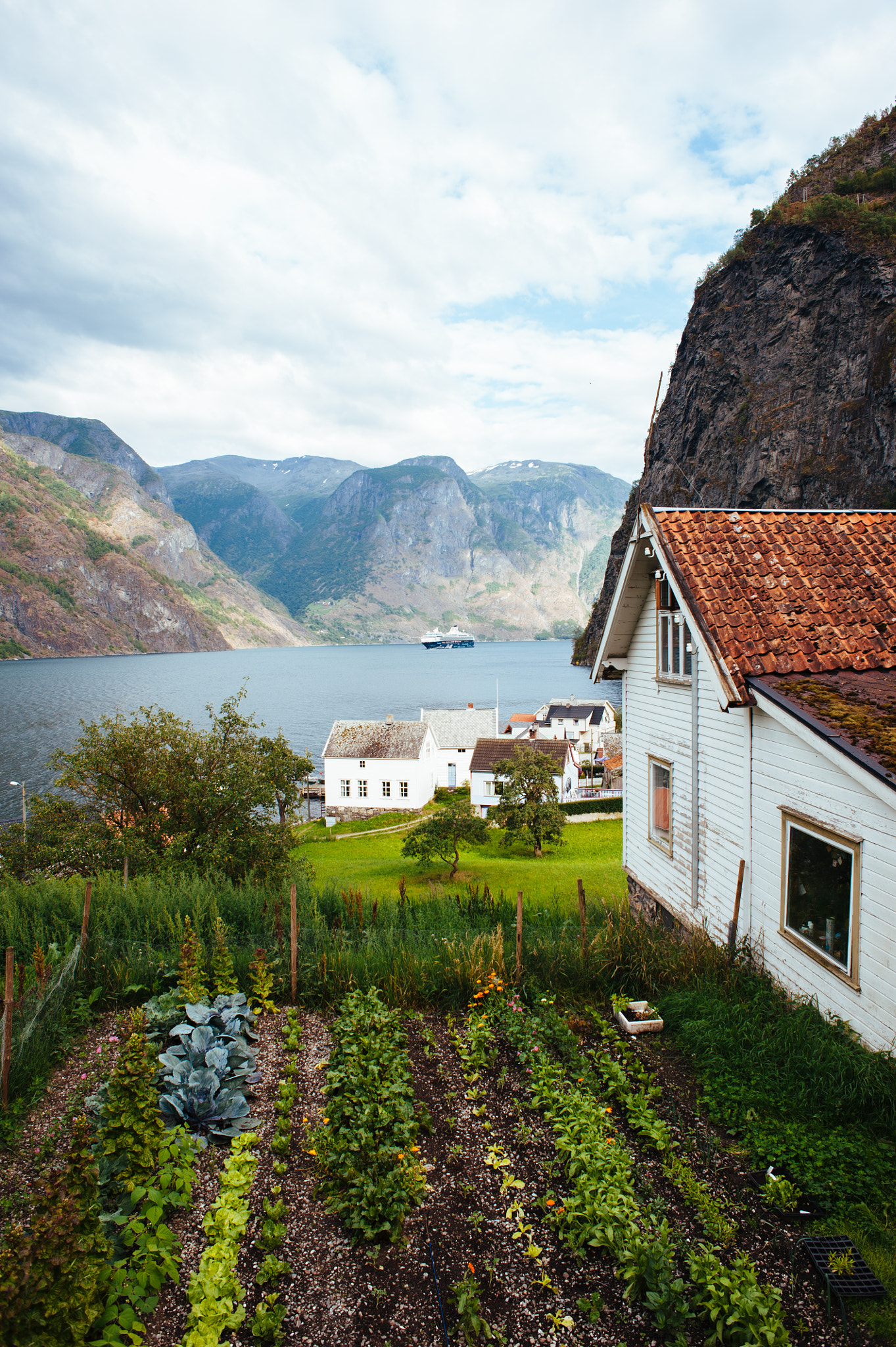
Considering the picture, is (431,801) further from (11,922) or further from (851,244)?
(851,244)

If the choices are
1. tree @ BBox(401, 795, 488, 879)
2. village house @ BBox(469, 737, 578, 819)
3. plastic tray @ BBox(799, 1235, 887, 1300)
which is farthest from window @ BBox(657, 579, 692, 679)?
village house @ BBox(469, 737, 578, 819)

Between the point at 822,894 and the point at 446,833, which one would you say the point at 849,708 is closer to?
the point at 822,894

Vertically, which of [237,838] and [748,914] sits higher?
[748,914]

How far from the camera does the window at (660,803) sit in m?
12.4

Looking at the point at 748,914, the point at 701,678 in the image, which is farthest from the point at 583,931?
the point at 701,678

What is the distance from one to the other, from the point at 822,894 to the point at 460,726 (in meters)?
56.6

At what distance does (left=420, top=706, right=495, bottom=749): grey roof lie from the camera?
63.6 meters

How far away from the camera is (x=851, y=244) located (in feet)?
195

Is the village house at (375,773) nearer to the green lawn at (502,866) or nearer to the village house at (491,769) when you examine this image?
the village house at (491,769)

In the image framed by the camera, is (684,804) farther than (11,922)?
Yes

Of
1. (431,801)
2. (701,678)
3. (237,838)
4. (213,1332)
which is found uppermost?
(701,678)

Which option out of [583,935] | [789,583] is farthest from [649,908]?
[789,583]

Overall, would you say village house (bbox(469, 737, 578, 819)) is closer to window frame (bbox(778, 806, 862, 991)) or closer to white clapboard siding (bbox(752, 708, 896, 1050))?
white clapboard siding (bbox(752, 708, 896, 1050))

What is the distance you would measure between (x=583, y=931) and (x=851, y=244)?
239ft
